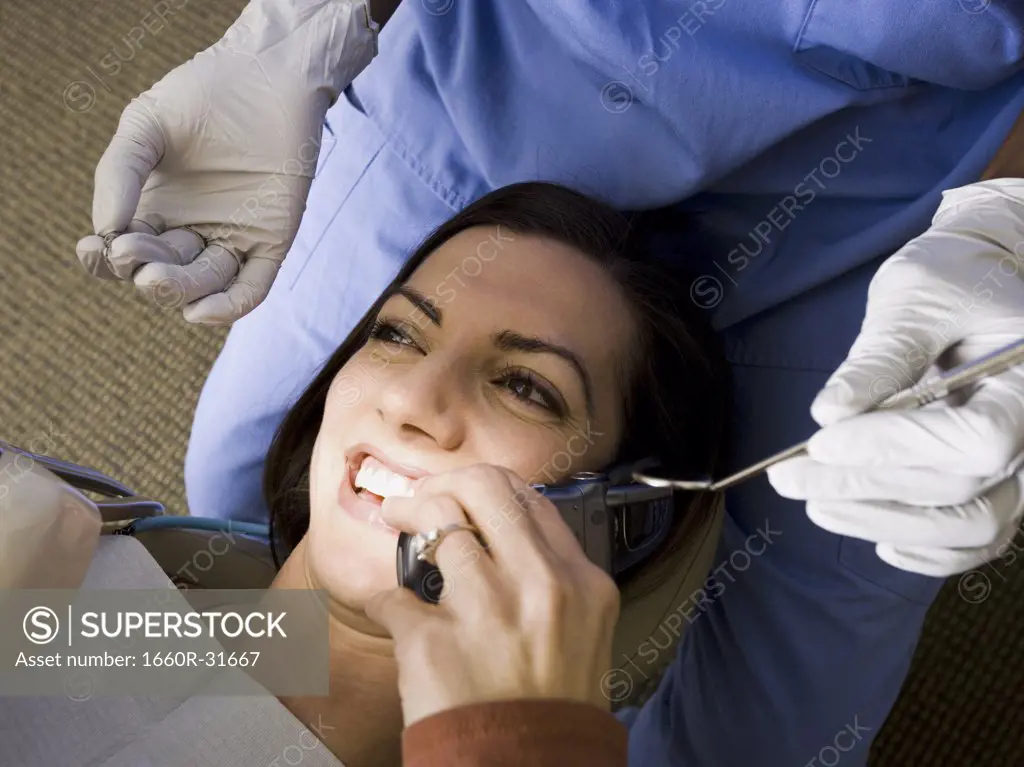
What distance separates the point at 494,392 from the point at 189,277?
298mm

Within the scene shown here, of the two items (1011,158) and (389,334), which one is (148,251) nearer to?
(389,334)

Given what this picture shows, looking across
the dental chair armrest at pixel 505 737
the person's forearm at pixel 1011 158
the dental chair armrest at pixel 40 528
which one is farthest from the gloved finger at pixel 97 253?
the person's forearm at pixel 1011 158

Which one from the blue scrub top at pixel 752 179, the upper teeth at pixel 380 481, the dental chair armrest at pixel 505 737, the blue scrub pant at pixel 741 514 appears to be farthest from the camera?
the blue scrub pant at pixel 741 514

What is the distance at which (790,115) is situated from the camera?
859mm

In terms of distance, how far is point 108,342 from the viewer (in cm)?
143

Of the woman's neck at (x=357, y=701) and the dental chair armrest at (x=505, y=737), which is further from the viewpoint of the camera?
the woman's neck at (x=357, y=701)

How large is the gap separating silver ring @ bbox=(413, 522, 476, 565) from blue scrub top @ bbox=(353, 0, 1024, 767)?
0.44 metres

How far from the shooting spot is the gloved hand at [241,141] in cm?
92

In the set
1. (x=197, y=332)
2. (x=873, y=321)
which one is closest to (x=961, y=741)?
(x=873, y=321)

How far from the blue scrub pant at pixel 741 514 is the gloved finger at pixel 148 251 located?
22 cm

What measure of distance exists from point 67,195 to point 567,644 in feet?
4.08

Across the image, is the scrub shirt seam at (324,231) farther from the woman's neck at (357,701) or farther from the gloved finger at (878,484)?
the gloved finger at (878,484)

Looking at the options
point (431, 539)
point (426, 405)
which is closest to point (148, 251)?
point (426, 405)

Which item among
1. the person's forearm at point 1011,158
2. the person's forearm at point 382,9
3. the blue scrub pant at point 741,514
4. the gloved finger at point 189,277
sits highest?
the person's forearm at point 382,9
